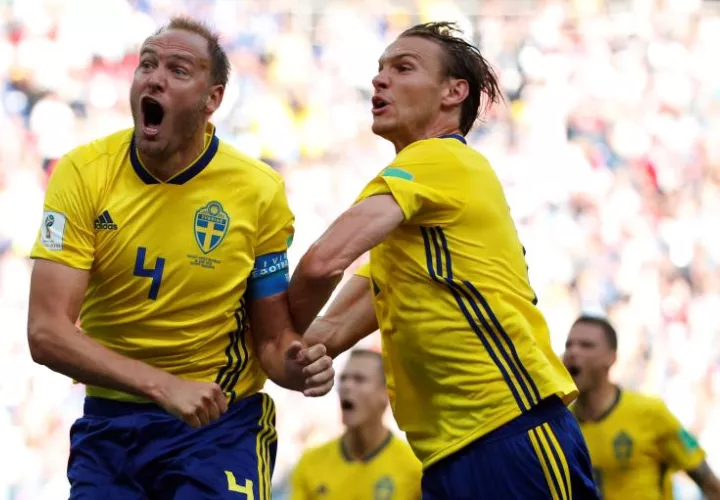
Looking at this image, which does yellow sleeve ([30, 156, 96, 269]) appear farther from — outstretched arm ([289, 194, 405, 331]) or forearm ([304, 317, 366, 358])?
forearm ([304, 317, 366, 358])

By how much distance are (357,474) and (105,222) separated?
380 centimetres

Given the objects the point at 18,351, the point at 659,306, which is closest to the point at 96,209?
the point at 18,351

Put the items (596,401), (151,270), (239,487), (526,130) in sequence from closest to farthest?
(239,487) → (151,270) → (596,401) → (526,130)

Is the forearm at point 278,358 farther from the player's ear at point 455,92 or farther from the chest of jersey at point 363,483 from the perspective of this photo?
the chest of jersey at point 363,483

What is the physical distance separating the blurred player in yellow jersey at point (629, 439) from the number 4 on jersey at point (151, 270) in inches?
143

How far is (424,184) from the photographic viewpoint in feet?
13.4

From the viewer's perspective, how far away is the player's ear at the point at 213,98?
4559 millimetres

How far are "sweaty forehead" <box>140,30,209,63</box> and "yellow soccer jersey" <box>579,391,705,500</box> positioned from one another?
3.71 m

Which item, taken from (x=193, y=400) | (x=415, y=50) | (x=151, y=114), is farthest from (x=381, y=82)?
(x=193, y=400)

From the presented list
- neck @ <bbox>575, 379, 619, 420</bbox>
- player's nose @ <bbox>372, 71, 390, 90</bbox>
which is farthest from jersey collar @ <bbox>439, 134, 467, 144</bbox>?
neck @ <bbox>575, 379, 619, 420</bbox>

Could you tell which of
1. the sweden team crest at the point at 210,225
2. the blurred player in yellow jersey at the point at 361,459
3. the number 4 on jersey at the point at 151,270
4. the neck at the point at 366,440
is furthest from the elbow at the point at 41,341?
the neck at the point at 366,440

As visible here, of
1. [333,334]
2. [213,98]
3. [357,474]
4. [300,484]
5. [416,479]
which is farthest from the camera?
[300,484]

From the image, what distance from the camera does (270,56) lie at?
11.8 m

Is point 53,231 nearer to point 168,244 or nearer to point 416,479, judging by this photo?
point 168,244
